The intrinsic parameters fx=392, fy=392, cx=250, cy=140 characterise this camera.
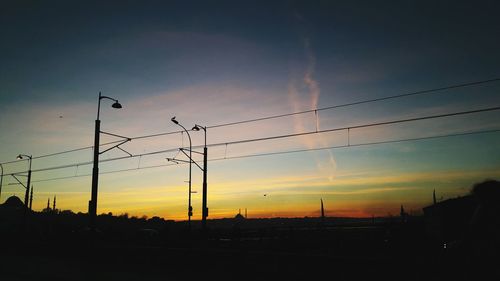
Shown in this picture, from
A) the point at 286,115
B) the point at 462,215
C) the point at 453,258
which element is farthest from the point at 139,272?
the point at 462,215

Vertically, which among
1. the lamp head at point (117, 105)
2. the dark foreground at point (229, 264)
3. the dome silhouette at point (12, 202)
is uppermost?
the lamp head at point (117, 105)

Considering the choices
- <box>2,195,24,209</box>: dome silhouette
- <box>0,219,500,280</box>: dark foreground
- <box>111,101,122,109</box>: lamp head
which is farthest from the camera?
<box>2,195,24,209</box>: dome silhouette

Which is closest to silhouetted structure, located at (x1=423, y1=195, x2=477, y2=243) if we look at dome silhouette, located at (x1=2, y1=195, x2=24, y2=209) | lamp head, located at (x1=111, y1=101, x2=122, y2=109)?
lamp head, located at (x1=111, y1=101, x2=122, y2=109)

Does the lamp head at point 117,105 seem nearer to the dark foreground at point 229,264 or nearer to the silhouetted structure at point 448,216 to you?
the dark foreground at point 229,264

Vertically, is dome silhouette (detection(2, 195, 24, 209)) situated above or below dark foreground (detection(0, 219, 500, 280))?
above

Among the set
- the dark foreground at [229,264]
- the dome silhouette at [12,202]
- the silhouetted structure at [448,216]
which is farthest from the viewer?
the dome silhouette at [12,202]

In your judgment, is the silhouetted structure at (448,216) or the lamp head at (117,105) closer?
the lamp head at (117,105)

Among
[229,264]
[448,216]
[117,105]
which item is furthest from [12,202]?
[229,264]

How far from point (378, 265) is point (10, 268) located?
16212mm

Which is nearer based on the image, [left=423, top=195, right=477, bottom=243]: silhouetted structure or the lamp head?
the lamp head

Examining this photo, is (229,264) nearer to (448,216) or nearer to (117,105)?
(117,105)

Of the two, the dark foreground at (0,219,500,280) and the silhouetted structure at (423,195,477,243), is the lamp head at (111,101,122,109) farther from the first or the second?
the silhouetted structure at (423,195,477,243)

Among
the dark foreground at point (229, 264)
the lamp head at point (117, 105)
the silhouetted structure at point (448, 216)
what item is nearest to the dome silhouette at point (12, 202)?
the dark foreground at point (229, 264)

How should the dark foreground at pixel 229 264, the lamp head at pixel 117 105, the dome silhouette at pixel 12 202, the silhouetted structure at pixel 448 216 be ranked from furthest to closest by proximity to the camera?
1. the dome silhouette at pixel 12 202
2. the silhouetted structure at pixel 448 216
3. the lamp head at pixel 117 105
4. the dark foreground at pixel 229 264
